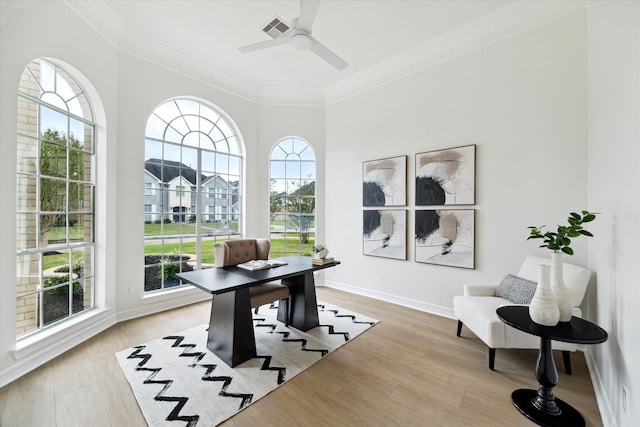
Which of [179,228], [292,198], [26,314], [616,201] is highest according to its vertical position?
[292,198]

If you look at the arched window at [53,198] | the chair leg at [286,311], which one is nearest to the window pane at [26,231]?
the arched window at [53,198]

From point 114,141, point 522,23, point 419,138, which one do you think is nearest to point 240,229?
point 114,141

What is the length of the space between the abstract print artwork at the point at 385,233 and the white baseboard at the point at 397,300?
0.57 meters

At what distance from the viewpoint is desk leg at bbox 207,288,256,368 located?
2223 millimetres

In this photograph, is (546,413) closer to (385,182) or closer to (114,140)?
(385,182)

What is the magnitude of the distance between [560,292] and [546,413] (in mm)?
759

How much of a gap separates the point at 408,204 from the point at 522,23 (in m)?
2.21

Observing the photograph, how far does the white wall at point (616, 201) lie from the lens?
51.5 inches

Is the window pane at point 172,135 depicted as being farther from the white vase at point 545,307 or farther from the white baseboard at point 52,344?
the white vase at point 545,307

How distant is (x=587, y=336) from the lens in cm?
151

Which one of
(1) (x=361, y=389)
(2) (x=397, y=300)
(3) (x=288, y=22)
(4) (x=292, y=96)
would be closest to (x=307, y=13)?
(3) (x=288, y=22)

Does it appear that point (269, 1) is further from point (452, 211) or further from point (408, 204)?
point (452, 211)

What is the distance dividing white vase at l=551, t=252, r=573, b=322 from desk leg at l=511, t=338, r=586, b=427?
0.71 feet

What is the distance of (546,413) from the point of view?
5.52 feet
